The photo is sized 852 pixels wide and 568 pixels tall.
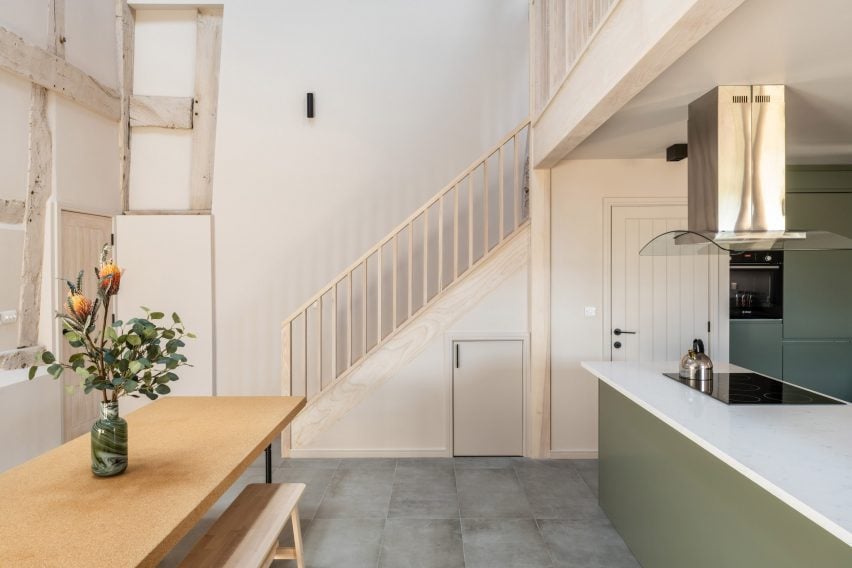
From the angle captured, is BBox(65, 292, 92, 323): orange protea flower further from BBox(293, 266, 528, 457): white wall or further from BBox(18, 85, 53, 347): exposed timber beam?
BBox(18, 85, 53, 347): exposed timber beam

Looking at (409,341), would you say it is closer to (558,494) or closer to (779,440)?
(558,494)

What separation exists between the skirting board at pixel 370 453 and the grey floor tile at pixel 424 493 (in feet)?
0.57

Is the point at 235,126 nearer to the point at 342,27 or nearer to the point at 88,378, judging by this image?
the point at 342,27

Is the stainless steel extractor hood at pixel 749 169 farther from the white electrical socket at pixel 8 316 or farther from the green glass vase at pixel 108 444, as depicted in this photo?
the white electrical socket at pixel 8 316

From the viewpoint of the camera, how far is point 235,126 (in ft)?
16.3

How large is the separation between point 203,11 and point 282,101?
1.19 metres

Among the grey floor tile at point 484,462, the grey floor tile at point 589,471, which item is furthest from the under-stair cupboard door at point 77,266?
the grey floor tile at point 589,471

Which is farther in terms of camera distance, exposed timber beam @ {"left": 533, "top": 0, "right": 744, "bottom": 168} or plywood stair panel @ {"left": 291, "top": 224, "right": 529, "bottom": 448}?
plywood stair panel @ {"left": 291, "top": 224, "right": 529, "bottom": 448}

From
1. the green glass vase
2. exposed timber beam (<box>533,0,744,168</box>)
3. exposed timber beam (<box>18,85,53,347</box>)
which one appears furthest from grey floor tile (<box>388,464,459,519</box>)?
exposed timber beam (<box>18,85,53,347</box>)

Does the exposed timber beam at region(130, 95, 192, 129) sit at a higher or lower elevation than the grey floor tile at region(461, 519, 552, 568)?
higher

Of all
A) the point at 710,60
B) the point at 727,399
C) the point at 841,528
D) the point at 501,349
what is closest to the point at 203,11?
the point at 501,349

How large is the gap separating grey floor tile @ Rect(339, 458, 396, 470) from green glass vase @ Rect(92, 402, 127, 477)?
235 cm

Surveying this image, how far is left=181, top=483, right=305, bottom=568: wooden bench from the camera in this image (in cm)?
177

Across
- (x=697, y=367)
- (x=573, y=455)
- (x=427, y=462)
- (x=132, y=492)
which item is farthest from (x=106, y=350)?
(x=573, y=455)
